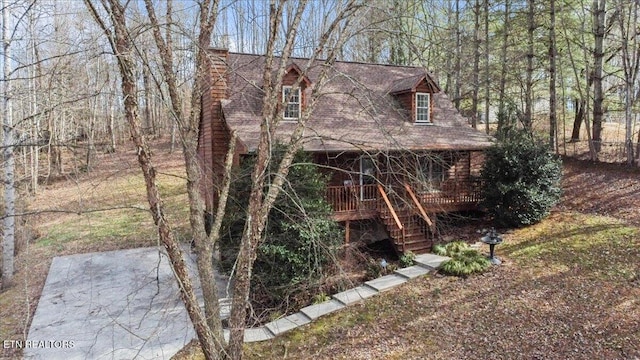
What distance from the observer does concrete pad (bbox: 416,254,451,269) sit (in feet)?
34.4

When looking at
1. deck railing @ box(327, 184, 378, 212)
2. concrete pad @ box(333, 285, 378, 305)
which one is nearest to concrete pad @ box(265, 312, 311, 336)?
concrete pad @ box(333, 285, 378, 305)

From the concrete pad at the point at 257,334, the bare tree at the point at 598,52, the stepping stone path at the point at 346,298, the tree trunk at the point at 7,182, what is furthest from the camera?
the bare tree at the point at 598,52

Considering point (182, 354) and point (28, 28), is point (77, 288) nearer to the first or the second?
point (182, 354)

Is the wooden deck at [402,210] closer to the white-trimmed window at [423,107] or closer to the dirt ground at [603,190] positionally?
the white-trimmed window at [423,107]

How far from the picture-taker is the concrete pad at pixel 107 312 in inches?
294

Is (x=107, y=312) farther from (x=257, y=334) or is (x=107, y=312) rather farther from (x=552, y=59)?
(x=552, y=59)

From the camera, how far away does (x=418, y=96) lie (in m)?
15.0

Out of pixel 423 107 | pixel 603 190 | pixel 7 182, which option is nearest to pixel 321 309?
pixel 423 107

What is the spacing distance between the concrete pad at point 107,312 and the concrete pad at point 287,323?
1668 millimetres

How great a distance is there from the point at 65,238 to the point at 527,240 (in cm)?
1725

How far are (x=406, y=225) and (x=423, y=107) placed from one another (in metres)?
5.13

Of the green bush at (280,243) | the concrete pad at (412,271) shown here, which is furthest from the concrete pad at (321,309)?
the concrete pad at (412,271)

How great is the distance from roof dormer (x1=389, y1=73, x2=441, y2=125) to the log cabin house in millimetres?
38

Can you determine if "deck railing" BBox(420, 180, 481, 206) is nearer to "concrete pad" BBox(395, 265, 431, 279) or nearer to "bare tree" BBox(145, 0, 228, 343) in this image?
"concrete pad" BBox(395, 265, 431, 279)
